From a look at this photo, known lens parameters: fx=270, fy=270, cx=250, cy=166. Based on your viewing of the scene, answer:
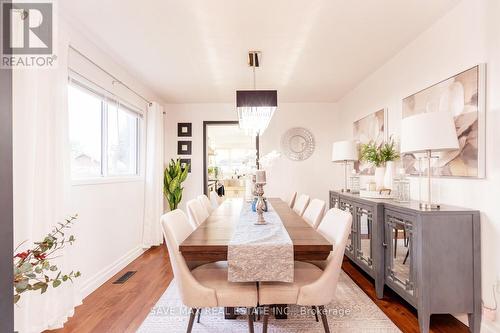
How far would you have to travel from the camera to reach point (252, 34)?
2.61 metres

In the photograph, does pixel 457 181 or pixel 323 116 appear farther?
pixel 323 116

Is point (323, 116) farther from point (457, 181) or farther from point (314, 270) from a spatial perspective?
point (314, 270)

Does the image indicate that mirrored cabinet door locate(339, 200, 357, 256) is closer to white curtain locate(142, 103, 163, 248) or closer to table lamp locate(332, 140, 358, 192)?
table lamp locate(332, 140, 358, 192)

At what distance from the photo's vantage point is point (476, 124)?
2.00 metres

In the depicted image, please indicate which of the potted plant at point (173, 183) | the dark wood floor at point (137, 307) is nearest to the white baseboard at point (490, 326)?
the dark wood floor at point (137, 307)

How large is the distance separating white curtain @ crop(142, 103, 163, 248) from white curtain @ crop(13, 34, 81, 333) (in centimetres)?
202

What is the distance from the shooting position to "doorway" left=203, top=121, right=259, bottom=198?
217 inches

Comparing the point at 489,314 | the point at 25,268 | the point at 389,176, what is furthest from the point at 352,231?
the point at 25,268

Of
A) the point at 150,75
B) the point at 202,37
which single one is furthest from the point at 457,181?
the point at 150,75

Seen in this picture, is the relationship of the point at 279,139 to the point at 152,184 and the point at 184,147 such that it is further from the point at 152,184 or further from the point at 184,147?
the point at 152,184

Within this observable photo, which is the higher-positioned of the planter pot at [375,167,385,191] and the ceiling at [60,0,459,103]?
the ceiling at [60,0,459,103]

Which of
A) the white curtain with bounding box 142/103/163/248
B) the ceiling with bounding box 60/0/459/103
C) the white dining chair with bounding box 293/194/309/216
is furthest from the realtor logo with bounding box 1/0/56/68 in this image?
the white dining chair with bounding box 293/194/309/216

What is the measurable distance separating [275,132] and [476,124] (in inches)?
141

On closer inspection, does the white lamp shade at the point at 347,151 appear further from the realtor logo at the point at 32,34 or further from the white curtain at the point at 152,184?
the realtor logo at the point at 32,34
